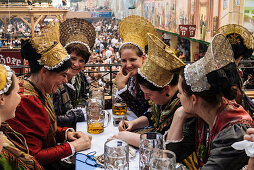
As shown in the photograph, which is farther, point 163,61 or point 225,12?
point 225,12

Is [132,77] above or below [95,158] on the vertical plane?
above

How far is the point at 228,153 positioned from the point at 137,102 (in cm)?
131

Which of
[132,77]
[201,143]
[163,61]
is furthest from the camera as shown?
[132,77]

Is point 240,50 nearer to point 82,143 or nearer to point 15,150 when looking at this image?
point 82,143

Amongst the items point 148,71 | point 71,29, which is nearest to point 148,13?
point 71,29

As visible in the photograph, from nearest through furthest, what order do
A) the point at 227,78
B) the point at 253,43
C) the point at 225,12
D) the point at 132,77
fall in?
the point at 227,78
the point at 253,43
the point at 132,77
the point at 225,12

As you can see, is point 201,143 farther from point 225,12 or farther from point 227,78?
point 225,12

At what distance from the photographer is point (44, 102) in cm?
189

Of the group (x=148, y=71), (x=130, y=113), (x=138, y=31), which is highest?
(x=138, y=31)

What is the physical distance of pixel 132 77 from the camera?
2.78 meters

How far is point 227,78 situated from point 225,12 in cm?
663

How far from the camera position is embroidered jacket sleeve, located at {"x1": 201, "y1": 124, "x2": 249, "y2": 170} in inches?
47.7

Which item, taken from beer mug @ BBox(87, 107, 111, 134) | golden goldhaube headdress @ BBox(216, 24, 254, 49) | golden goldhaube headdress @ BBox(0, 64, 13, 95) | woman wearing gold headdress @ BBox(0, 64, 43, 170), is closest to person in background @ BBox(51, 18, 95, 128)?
beer mug @ BBox(87, 107, 111, 134)

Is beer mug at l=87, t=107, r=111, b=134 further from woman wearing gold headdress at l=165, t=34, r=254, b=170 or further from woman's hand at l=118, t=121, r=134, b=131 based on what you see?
woman wearing gold headdress at l=165, t=34, r=254, b=170
